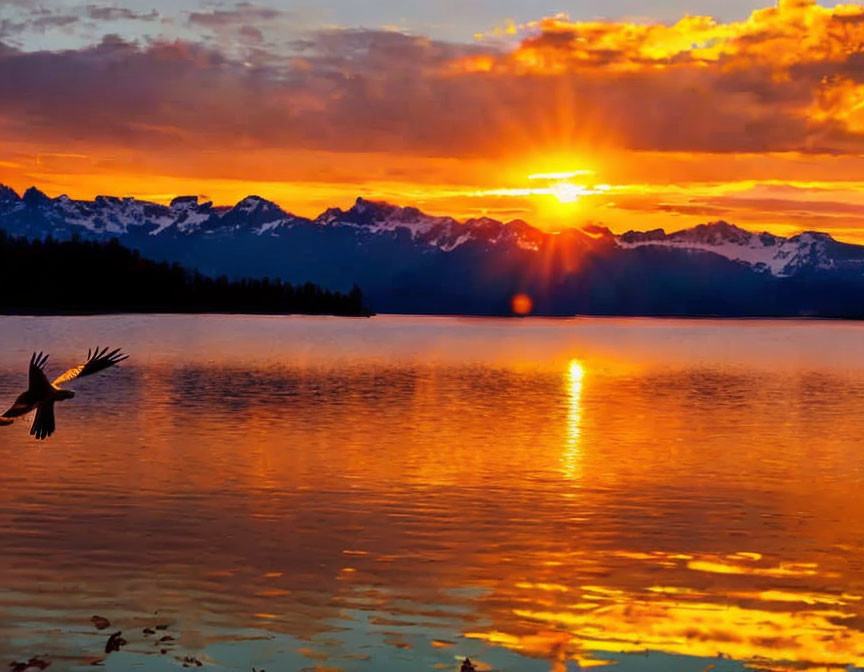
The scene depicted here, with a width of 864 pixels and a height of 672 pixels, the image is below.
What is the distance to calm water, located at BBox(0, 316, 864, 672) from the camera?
23.4 m

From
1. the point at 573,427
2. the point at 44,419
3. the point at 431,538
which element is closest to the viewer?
the point at 44,419

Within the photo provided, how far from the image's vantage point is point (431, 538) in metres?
33.0

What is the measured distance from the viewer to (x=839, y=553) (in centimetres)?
3206

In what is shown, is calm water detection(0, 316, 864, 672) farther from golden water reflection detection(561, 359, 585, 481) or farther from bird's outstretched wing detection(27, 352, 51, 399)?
bird's outstretched wing detection(27, 352, 51, 399)

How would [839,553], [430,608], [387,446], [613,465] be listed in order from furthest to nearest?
[387,446] < [613,465] < [839,553] < [430,608]

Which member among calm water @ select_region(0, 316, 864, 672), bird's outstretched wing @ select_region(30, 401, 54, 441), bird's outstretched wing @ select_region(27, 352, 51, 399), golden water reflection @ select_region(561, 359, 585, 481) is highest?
bird's outstretched wing @ select_region(27, 352, 51, 399)

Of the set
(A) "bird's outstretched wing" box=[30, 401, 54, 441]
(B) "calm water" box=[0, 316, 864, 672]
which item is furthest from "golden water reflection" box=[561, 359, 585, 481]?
(A) "bird's outstretched wing" box=[30, 401, 54, 441]

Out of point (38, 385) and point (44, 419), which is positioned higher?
point (38, 385)

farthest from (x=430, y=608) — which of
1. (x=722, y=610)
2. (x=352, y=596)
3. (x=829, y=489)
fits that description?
(x=829, y=489)

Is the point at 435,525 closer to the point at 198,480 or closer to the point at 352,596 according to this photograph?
the point at 352,596

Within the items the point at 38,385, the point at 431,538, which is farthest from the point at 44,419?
the point at 431,538

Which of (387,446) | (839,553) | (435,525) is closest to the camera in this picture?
(839,553)

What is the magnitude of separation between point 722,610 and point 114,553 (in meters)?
15.3

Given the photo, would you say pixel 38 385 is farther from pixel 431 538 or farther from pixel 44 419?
Result: pixel 431 538
